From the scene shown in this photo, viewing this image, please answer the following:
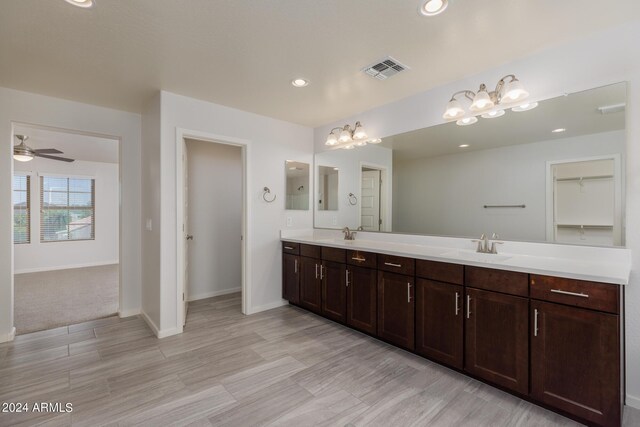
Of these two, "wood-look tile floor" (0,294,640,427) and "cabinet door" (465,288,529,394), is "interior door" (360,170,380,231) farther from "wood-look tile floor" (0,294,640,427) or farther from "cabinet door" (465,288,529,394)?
"cabinet door" (465,288,529,394)

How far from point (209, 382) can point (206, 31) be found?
246 cm

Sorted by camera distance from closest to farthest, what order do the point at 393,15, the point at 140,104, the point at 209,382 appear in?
the point at 393,15, the point at 209,382, the point at 140,104

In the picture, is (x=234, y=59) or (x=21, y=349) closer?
(x=234, y=59)

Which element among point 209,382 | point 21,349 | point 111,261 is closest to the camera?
point 209,382

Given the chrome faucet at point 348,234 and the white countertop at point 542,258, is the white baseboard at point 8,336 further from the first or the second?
the chrome faucet at point 348,234

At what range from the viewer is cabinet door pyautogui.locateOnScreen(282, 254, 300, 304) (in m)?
3.66

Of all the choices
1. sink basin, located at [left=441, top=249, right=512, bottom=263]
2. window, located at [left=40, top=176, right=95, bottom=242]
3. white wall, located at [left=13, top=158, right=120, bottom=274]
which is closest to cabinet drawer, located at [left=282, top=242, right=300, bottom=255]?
sink basin, located at [left=441, top=249, right=512, bottom=263]

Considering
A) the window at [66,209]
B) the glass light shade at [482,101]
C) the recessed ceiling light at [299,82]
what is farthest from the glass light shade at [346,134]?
the window at [66,209]

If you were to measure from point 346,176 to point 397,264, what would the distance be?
1.60 metres

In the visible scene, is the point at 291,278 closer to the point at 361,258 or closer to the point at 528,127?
the point at 361,258

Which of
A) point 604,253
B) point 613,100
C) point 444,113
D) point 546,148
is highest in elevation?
point 444,113

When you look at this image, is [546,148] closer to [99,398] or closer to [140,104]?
[99,398]

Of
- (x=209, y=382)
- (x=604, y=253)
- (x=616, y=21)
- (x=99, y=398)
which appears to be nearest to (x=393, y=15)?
(x=616, y=21)

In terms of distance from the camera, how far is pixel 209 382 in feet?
7.02
